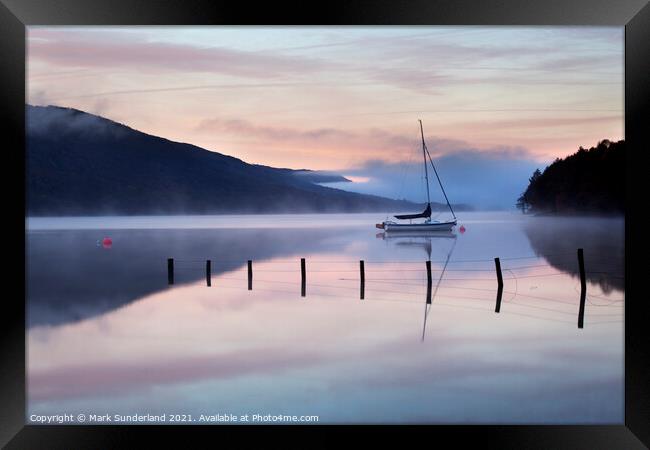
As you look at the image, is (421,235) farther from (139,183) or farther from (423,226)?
(139,183)

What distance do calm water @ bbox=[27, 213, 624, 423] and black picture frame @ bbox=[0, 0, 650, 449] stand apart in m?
2.33

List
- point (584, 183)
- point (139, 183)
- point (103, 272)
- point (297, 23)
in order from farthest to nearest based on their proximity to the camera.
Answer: point (139, 183)
point (584, 183)
point (103, 272)
point (297, 23)

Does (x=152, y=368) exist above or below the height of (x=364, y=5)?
below

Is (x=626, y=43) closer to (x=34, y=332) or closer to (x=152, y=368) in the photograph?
(x=152, y=368)

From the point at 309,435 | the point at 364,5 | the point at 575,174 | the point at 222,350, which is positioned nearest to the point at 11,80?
the point at 364,5

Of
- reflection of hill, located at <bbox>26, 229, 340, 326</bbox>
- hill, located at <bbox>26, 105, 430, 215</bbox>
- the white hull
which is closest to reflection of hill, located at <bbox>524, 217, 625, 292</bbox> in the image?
the white hull

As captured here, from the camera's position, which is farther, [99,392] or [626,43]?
[99,392]

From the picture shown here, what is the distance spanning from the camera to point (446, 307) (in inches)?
602

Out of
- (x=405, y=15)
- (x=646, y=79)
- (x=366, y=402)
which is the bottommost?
(x=366, y=402)

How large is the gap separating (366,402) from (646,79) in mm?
4952

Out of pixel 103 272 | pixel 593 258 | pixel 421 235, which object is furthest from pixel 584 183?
pixel 103 272

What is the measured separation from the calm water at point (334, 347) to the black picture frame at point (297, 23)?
7.66ft

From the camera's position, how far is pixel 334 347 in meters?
11.9

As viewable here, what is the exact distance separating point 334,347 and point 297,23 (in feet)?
21.8
